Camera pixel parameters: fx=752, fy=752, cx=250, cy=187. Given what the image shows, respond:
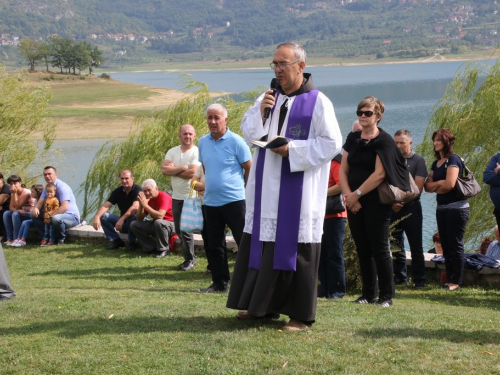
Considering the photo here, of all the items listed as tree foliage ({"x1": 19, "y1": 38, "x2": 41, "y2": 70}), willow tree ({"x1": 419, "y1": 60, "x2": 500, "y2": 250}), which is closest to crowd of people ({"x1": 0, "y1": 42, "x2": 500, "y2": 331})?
willow tree ({"x1": 419, "y1": 60, "x2": 500, "y2": 250})

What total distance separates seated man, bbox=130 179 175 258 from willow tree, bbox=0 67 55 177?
46.5ft

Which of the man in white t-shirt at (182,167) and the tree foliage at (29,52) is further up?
the tree foliage at (29,52)

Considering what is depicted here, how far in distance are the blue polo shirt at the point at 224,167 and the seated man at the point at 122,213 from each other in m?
4.29

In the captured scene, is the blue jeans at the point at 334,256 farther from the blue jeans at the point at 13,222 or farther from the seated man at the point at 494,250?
the blue jeans at the point at 13,222

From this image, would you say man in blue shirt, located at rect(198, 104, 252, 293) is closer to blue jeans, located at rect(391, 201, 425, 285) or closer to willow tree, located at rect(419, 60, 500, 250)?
blue jeans, located at rect(391, 201, 425, 285)

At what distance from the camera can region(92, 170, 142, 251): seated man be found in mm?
12648

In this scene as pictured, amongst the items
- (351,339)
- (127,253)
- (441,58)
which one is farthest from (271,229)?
(441,58)

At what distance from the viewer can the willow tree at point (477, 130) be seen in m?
18.0

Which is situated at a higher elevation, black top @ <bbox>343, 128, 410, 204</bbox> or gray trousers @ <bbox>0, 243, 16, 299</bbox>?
black top @ <bbox>343, 128, 410, 204</bbox>

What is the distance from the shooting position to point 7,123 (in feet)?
83.7

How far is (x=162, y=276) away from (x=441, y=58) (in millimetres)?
154680

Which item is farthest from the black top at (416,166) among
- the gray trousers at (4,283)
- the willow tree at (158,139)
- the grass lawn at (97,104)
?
the grass lawn at (97,104)

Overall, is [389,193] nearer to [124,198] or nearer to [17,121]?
[124,198]

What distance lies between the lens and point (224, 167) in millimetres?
8547
